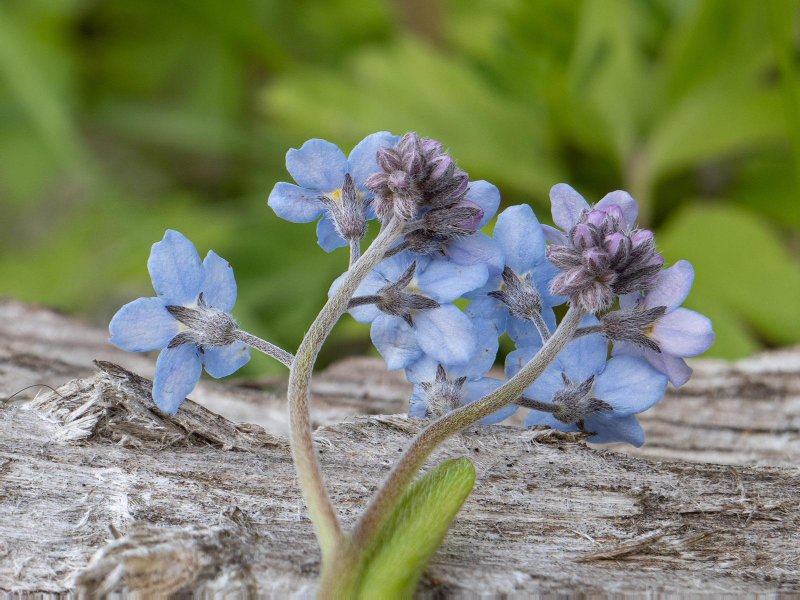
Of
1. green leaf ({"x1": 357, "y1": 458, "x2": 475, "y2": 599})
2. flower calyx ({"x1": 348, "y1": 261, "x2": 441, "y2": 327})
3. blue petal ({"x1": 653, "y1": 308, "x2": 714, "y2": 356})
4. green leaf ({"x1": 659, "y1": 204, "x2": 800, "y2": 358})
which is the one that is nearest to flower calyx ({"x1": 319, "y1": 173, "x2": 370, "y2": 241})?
flower calyx ({"x1": 348, "y1": 261, "x2": 441, "y2": 327})

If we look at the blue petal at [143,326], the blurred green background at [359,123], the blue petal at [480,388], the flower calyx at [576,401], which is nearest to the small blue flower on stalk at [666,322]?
the flower calyx at [576,401]

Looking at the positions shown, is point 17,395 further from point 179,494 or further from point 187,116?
point 187,116

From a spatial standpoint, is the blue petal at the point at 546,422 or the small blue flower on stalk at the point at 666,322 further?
the blue petal at the point at 546,422

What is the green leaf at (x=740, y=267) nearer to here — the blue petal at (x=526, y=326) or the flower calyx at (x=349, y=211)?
the blue petal at (x=526, y=326)

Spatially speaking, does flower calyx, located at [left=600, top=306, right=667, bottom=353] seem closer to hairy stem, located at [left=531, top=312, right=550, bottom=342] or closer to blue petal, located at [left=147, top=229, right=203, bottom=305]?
hairy stem, located at [left=531, top=312, right=550, bottom=342]

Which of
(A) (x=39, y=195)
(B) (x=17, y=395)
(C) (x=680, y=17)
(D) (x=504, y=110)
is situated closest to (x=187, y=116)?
(A) (x=39, y=195)

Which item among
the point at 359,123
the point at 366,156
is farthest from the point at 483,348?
the point at 359,123

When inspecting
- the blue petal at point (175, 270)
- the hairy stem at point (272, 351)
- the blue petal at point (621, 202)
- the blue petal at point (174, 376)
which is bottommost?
the blue petal at point (174, 376)

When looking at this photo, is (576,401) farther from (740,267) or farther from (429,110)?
(429,110)
